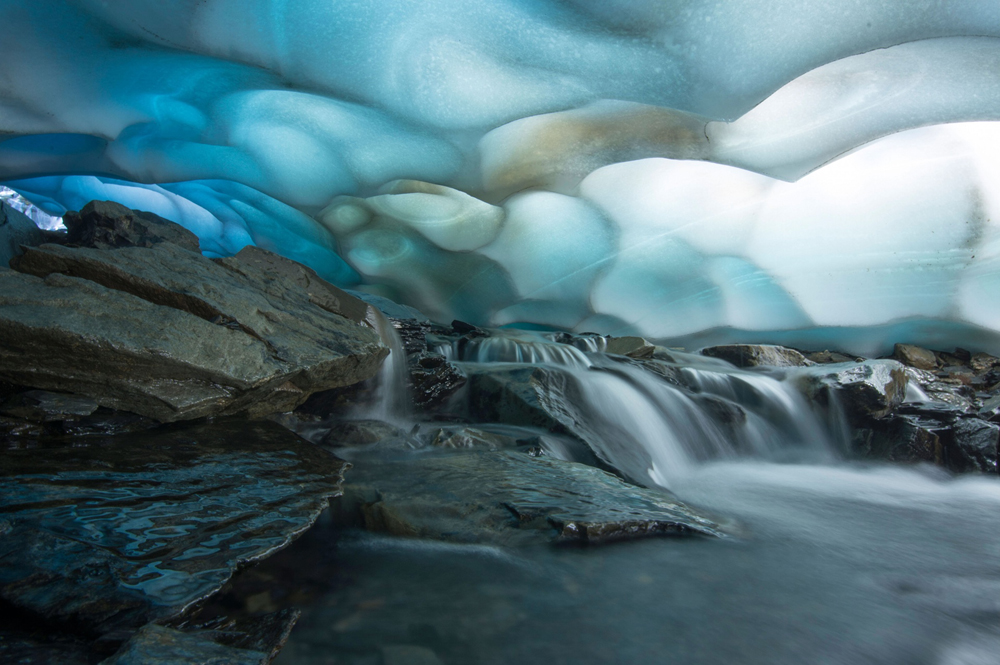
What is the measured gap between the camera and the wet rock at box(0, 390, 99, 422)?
260 centimetres

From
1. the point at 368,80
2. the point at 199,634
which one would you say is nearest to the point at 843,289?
the point at 368,80

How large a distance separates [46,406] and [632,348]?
21.5 ft

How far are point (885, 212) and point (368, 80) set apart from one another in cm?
670

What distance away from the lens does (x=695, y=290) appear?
336 inches

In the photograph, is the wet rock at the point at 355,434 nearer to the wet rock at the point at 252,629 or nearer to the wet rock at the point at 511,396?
the wet rock at the point at 511,396

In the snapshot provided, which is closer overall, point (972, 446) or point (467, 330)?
point (972, 446)

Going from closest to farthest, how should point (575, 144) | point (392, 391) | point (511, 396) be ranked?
point (511, 396), point (392, 391), point (575, 144)

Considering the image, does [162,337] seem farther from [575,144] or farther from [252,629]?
[575,144]

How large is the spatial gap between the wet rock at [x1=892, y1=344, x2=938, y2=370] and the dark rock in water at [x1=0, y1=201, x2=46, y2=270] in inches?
490

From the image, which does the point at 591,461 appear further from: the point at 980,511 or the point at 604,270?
the point at 604,270

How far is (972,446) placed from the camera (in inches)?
187

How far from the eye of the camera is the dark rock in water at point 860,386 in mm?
5266

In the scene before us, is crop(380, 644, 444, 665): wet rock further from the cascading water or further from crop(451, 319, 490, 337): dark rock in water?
crop(451, 319, 490, 337): dark rock in water

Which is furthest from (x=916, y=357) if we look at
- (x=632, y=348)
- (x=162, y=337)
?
(x=162, y=337)
